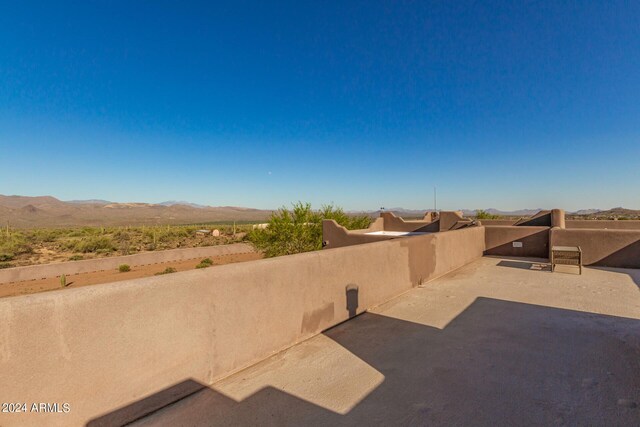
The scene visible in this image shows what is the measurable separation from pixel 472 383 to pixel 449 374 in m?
0.24

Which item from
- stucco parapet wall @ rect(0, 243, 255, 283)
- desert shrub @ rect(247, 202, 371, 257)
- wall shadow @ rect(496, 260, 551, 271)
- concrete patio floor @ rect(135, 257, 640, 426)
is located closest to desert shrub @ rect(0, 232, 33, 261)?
stucco parapet wall @ rect(0, 243, 255, 283)

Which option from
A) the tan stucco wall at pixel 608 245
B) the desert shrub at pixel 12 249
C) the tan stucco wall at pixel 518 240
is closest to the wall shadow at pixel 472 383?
the tan stucco wall at pixel 608 245

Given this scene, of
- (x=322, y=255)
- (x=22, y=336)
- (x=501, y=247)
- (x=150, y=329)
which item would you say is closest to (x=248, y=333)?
(x=150, y=329)

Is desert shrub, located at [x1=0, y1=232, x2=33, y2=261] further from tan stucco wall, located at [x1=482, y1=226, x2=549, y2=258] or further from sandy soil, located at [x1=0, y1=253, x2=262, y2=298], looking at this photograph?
tan stucco wall, located at [x1=482, y1=226, x2=549, y2=258]

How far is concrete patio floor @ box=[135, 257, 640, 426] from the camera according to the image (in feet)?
8.66

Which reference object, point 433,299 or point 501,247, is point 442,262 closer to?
point 433,299

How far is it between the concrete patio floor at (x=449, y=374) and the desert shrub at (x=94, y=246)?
3322 centimetres

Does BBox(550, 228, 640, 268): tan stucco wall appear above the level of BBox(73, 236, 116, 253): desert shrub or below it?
above

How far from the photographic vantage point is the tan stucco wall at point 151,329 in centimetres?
216

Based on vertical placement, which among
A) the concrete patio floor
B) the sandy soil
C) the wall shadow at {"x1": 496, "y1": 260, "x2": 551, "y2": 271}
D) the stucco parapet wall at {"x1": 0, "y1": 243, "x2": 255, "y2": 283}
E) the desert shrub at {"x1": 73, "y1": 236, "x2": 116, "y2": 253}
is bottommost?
the sandy soil

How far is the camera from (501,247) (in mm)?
11703

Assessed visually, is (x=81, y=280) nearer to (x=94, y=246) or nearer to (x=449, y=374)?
(x=94, y=246)

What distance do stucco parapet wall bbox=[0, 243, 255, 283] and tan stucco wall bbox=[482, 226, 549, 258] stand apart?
23.8m

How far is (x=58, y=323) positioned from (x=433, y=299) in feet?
19.0
